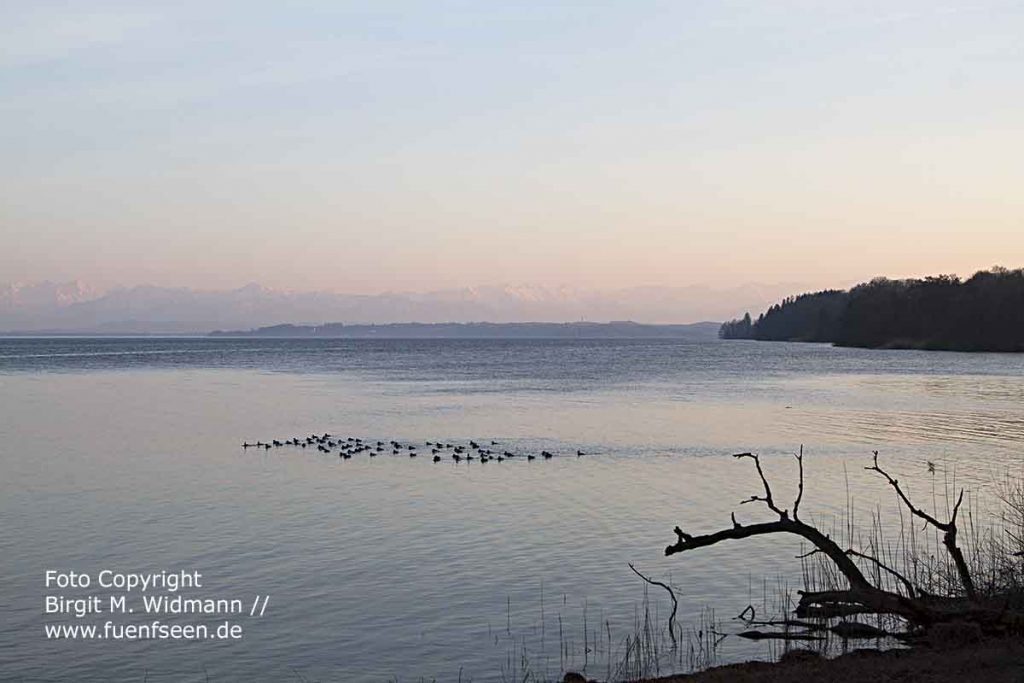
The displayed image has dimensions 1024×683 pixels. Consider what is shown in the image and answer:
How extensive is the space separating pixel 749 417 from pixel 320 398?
25.6 metres

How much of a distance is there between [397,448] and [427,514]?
42.3ft

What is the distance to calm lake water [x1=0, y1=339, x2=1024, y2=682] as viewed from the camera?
13.3 metres

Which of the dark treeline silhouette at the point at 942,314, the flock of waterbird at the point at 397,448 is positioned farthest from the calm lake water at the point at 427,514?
the dark treeline silhouette at the point at 942,314

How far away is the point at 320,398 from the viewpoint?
61250 millimetres

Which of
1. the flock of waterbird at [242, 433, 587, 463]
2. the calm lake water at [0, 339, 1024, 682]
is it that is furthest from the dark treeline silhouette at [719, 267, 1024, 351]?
the flock of waterbird at [242, 433, 587, 463]

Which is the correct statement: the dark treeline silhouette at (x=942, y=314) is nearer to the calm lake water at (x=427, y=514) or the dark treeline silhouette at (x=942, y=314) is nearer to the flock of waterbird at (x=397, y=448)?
the calm lake water at (x=427, y=514)

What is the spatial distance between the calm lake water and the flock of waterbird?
63cm

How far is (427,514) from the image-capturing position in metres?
22.3

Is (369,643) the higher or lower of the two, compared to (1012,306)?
lower

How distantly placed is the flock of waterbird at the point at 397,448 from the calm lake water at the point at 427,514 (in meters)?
0.63

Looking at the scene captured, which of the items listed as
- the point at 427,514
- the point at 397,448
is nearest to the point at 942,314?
the point at 397,448

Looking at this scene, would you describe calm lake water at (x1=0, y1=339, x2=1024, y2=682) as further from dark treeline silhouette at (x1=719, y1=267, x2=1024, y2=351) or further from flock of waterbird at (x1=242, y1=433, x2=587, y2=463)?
dark treeline silhouette at (x1=719, y1=267, x2=1024, y2=351)

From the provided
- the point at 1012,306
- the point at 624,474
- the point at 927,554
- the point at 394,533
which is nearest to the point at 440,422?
the point at 624,474

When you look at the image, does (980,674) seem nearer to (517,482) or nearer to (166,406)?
(517,482)
